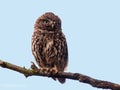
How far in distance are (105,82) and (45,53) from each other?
8.87 ft

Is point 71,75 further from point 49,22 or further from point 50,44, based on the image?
point 49,22

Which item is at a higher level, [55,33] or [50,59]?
[55,33]

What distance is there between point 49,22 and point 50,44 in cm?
44

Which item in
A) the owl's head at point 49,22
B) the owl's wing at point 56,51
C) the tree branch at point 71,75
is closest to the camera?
the tree branch at point 71,75

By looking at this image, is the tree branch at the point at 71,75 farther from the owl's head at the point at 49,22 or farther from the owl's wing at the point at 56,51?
the owl's head at the point at 49,22

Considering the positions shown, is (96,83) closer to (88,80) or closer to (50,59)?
(88,80)

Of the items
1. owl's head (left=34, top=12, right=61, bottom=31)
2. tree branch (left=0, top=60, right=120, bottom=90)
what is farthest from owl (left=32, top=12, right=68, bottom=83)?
tree branch (left=0, top=60, right=120, bottom=90)

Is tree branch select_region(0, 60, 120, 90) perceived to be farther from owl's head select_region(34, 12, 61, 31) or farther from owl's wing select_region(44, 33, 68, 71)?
owl's head select_region(34, 12, 61, 31)

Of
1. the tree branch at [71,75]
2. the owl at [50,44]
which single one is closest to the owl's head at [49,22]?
the owl at [50,44]

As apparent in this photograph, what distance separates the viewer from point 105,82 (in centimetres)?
244

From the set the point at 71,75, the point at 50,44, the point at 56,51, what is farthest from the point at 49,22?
the point at 71,75

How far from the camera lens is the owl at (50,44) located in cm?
505

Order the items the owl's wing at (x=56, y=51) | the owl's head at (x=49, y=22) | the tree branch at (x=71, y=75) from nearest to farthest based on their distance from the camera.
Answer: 1. the tree branch at (x=71, y=75)
2. the owl's wing at (x=56, y=51)
3. the owl's head at (x=49, y=22)

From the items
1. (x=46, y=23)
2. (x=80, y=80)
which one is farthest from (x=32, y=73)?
(x=46, y=23)
